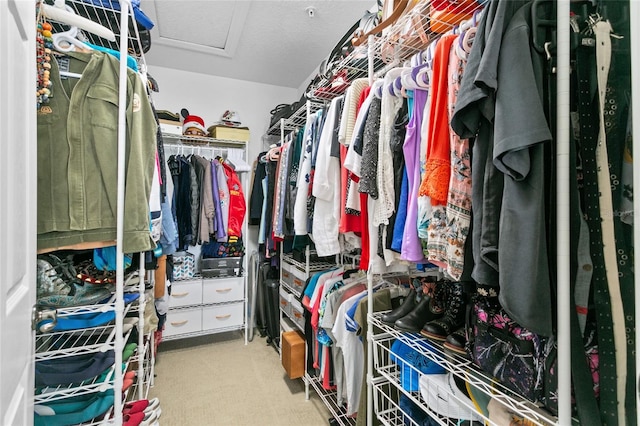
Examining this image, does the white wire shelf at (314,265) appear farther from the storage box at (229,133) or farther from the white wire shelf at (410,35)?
the storage box at (229,133)

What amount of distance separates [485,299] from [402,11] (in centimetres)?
103

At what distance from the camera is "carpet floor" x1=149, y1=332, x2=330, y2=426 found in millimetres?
1757

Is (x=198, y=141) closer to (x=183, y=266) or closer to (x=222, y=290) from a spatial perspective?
(x=183, y=266)

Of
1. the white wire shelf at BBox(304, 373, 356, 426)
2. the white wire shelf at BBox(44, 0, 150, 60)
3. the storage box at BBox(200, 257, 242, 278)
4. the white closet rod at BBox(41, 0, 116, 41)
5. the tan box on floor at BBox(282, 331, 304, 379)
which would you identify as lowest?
the white wire shelf at BBox(304, 373, 356, 426)

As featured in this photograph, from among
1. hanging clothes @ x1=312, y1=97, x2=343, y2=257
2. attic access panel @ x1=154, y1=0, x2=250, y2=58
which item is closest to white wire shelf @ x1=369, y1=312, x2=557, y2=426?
hanging clothes @ x1=312, y1=97, x2=343, y2=257

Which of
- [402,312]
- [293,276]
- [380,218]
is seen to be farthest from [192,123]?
[402,312]

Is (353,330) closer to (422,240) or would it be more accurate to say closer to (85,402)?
(422,240)

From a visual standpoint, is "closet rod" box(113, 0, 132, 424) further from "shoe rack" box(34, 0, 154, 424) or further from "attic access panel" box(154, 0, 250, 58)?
"attic access panel" box(154, 0, 250, 58)

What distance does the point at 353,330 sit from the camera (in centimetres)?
137

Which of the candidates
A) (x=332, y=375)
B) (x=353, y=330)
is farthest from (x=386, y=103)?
(x=332, y=375)

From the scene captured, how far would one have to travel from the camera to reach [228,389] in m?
2.04

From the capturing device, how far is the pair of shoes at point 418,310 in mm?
1056

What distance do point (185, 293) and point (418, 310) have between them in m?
2.16

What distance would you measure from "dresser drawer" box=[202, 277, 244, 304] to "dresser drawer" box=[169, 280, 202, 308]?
50 mm
